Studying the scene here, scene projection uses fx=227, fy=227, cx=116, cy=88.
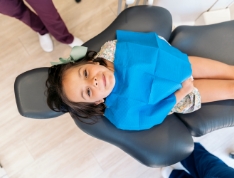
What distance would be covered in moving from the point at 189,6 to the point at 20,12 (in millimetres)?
870

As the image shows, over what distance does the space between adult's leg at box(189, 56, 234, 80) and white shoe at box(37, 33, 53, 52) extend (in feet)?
2.95

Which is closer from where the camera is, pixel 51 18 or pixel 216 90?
pixel 216 90

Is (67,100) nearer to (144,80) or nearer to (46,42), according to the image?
(144,80)

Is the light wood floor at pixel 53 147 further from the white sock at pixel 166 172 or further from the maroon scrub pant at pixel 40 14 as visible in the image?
the maroon scrub pant at pixel 40 14

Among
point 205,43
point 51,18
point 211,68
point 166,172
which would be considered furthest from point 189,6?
point 166,172

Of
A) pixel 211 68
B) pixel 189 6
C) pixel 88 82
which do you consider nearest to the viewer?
pixel 88 82

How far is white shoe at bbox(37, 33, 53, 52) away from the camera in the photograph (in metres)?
1.44

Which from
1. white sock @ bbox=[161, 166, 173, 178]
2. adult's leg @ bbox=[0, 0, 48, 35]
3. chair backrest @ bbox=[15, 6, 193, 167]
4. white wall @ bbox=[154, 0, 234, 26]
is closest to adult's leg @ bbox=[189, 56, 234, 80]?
chair backrest @ bbox=[15, 6, 193, 167]

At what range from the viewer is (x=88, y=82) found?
2.83 ft

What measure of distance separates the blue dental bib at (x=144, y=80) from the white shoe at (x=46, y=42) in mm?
682

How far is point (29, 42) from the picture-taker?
152cm

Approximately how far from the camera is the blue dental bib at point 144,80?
35.3 inches

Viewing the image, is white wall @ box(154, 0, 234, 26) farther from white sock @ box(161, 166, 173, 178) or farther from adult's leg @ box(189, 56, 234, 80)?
white sock @ box(161, 166, 173, 178)

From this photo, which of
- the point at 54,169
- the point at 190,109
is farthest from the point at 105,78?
the point at 54,169
